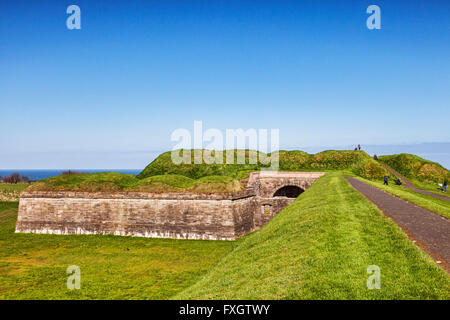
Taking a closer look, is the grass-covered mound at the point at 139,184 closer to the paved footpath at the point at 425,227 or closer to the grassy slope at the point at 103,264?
the grassy slope at the point at 103,264

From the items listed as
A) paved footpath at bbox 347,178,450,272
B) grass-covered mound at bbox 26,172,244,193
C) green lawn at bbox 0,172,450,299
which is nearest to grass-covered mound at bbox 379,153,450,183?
grass-covered mound at bbox 26,172,244,193

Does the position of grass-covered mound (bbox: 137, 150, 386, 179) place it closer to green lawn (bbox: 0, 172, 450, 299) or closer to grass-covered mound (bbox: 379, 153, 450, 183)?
grass-covered mound (bbox: 379, 153, 450, 183)

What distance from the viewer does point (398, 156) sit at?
161ft

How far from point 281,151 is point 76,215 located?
34.0m

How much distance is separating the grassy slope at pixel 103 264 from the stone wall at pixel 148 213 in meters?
1.26

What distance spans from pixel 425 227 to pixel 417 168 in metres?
41.2

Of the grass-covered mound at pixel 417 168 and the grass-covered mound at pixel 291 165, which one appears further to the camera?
the grass-covered mound at pixel 291 165

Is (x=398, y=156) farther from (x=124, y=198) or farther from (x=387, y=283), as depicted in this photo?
(x=387, y=283)

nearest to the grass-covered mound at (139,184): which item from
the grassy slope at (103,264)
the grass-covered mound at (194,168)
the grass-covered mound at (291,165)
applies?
the grassy slope at (103,264)

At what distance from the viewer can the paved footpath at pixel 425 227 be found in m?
7.56

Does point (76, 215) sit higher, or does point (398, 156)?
point (398, 156)

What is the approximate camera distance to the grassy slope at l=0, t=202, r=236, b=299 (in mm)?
14484
